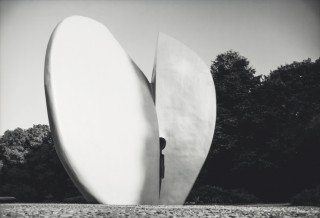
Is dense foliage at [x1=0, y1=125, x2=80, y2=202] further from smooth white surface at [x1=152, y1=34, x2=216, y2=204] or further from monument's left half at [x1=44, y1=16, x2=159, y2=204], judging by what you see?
monument's left half at [x1=44, y1=16, x2=159, y2=204]

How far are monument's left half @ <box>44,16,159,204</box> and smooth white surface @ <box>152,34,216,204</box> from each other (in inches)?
21.6

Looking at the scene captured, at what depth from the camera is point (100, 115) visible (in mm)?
9406

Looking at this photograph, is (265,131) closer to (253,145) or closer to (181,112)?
(253,145)

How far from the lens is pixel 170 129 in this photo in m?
11.6

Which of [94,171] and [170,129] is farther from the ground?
[170,129]

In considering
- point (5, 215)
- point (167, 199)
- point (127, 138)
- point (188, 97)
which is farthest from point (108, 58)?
point (5, 215)

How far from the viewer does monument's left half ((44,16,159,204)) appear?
27.8 ft

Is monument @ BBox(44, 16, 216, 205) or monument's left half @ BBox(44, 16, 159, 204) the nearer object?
monument's left half @ BBox(44, 16, 159, 204)

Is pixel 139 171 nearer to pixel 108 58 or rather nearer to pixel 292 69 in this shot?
pixel 108 58

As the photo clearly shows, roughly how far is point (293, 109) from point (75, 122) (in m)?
21.0

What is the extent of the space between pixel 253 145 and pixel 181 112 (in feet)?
52.4

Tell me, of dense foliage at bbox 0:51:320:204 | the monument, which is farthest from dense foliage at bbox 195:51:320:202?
the monument

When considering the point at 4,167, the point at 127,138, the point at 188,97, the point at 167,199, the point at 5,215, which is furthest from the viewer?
the point at 4,167

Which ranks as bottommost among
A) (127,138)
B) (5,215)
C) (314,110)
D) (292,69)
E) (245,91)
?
(5,215)
